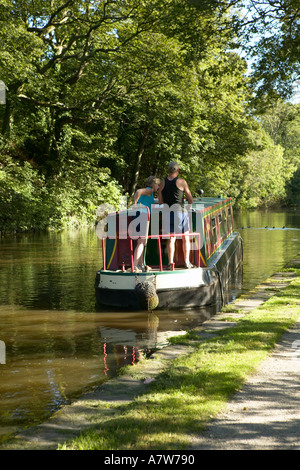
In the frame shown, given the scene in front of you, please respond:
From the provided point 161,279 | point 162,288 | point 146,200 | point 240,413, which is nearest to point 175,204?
point 146,200

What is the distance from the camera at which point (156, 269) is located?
11.6m

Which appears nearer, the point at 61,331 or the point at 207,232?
the point at 61,331

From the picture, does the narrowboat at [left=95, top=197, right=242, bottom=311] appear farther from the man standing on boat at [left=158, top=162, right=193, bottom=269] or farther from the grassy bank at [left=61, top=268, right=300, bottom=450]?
the grassy bank at [left=61, top=268, right=300, bottom=450]

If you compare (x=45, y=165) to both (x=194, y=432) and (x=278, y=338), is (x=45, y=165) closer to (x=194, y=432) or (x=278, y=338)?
(x=278, y=338)

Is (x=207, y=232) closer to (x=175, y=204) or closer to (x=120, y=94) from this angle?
(x=175, y=204)

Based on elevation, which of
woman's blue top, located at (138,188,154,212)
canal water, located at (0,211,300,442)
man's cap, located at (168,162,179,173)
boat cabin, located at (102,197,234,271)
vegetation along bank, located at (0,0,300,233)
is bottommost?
canal water, located at (0,211,300,442)

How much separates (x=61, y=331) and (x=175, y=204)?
11.4ft

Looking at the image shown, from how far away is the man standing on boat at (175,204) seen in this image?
11.1 m

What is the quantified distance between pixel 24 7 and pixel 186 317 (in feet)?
64.8

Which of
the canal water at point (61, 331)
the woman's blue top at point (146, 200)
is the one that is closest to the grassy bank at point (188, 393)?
the canal water at point (61, 331)

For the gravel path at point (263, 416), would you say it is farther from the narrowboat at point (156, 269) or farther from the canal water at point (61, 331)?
the narrowboat at point (156, 269)

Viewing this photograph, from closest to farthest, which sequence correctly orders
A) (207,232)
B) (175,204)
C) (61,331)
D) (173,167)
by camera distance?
(61,331) < (173,167) < (175,204) < (207,232)

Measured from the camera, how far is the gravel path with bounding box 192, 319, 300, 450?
4070 millimetres

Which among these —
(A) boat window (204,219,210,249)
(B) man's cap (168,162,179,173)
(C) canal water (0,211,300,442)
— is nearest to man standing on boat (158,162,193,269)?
(B) man's cap (168,162,179,173)
